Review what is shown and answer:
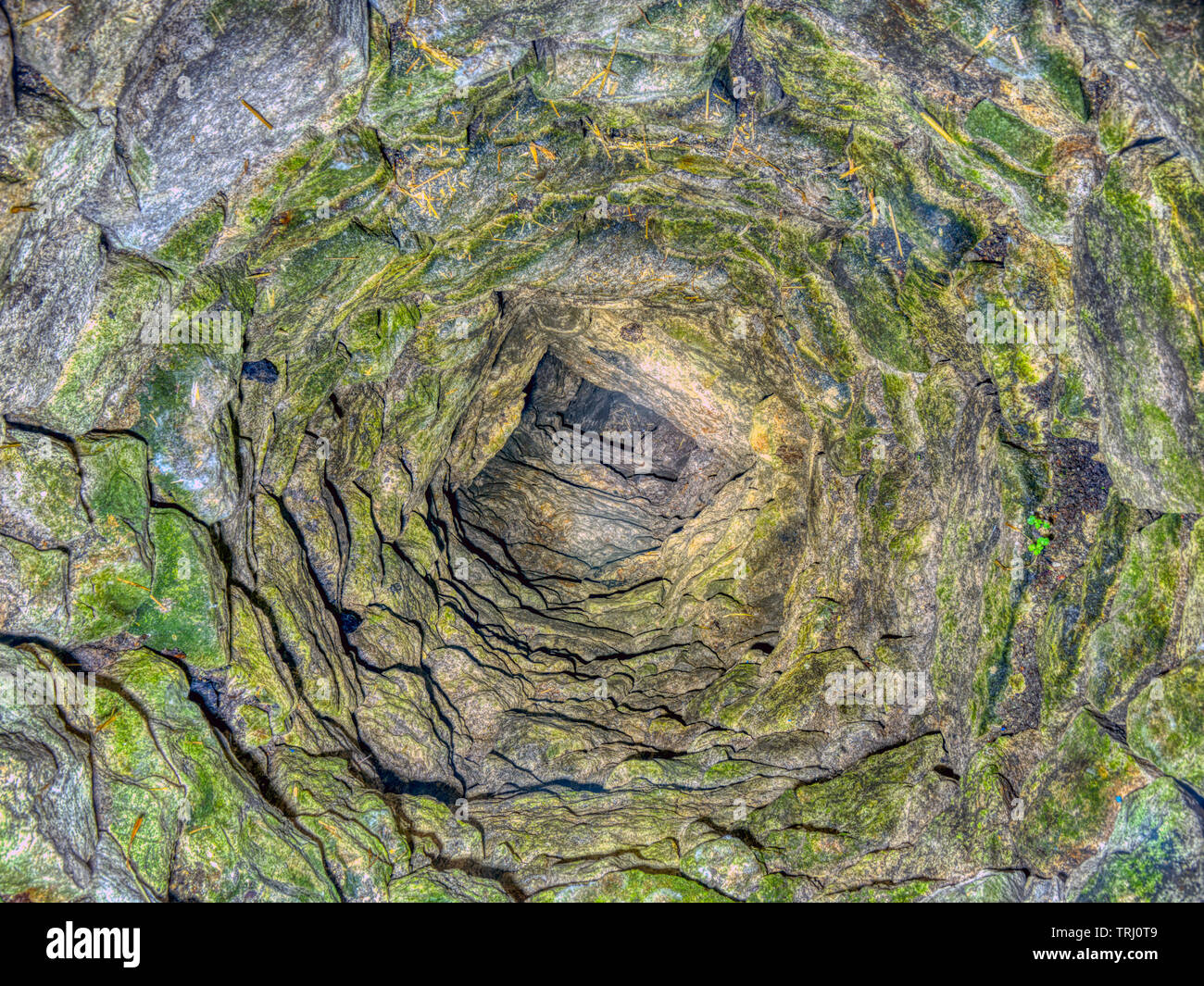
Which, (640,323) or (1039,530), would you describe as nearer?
(1039,530)

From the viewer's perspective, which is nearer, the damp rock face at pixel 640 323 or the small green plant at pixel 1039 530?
the damp rock face at pixel 640 323

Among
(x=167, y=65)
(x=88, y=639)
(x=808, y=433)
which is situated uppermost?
(x=167, y=65)

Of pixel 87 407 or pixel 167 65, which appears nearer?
pixel 167 65

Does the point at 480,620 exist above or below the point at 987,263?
below

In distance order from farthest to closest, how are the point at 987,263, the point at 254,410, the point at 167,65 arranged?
1. the point at 254,410
2. the point at 987,263
3. the point at 167,65
